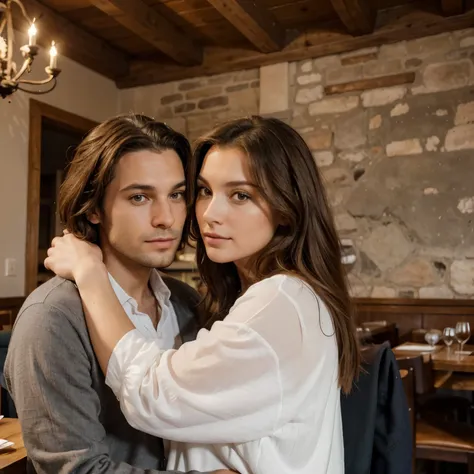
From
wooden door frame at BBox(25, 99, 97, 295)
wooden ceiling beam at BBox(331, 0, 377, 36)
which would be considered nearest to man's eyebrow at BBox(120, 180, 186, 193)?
wooden ceiling beam at BBox(331, 0, 377, 36)

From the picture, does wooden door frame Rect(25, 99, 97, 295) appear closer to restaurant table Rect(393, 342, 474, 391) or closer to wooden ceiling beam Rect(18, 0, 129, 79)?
wooden ceiling beam Rect(18, 0, 129, 79)

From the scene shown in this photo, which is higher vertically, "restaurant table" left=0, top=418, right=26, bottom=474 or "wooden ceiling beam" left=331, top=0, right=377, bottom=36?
"wooden ceiling beam" left=331, top=0, right=377, bottom=36

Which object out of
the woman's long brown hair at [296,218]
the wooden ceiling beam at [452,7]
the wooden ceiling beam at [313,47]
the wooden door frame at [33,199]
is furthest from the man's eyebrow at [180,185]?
the wooden ceiling beam at [313,47]

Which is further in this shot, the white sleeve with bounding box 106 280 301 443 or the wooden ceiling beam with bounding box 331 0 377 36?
the wooden ceiling beam with bounding box 331 0 377 36

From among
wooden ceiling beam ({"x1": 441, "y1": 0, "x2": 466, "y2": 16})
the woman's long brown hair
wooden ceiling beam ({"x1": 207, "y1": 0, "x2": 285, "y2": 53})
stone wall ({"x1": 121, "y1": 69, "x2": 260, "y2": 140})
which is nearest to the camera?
the woman's long brown hair

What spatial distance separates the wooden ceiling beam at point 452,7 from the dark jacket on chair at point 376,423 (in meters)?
3.28

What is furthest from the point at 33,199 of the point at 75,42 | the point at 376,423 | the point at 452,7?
the point at 376,423

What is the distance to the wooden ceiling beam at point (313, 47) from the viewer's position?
4.17 m

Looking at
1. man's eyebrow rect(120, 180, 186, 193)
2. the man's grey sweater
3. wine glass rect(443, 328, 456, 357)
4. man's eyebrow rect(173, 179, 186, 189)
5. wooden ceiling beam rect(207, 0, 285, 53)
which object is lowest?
wine glass rect(443, 328, 456, 357)

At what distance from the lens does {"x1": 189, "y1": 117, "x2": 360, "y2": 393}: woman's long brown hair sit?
4.20ft

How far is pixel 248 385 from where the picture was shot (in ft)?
3.54

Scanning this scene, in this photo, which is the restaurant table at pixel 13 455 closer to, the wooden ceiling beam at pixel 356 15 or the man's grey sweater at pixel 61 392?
the man's grey sweater at pixel 61 392

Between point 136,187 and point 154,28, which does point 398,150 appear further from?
point 136,187

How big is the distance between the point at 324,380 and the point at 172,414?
0.32 meters
